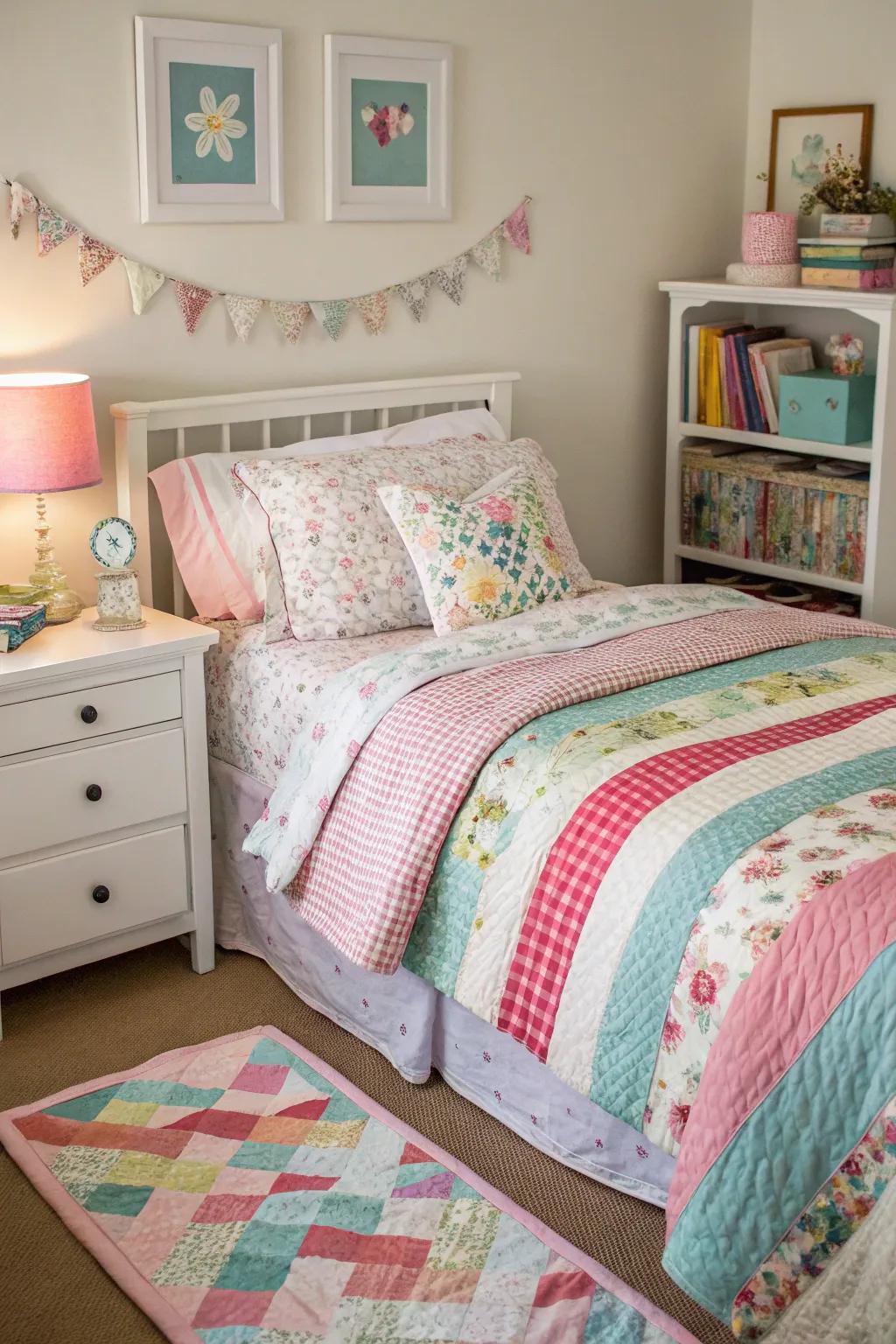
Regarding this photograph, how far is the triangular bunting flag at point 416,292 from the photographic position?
3.43m

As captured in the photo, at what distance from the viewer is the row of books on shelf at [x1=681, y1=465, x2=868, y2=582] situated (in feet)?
11.8

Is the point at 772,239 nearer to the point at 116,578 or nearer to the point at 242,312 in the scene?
the point at 242,312

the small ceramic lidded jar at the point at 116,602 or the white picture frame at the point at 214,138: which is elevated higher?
the white picture frame at the point at 214,138

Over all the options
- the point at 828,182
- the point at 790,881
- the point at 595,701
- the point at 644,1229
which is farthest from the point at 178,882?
the point at 828,182

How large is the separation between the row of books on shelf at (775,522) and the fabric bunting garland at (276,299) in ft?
2.76

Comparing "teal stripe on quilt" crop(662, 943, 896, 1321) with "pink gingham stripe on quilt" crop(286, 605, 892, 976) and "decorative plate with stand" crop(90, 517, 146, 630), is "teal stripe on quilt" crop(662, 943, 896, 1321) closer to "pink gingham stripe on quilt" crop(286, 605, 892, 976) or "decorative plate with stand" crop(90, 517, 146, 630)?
"pink gingham stripe on quilt" crop(286, 605, 892, 976)

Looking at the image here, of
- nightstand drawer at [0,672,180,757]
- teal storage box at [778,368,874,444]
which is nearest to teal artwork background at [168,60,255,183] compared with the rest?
nightstand drawer at [0,672,180,757]

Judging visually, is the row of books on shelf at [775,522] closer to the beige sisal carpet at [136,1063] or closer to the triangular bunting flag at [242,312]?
the triangular bunting flag at [242,312]

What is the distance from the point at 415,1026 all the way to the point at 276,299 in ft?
5.56

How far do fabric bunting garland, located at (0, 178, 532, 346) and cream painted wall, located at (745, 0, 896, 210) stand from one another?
913mm

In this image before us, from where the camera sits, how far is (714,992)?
189 cm

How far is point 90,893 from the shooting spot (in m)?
2.68

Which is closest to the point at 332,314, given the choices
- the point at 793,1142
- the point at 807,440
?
the point at 807,440

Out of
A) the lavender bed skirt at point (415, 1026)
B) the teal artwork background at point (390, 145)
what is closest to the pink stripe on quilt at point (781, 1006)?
the lavender bed skirt at point (415, 1026)
